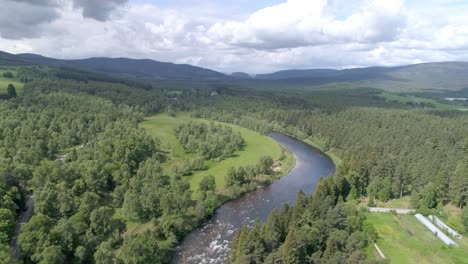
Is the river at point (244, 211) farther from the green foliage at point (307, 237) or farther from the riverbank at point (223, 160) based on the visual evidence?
the green foliage at point (307, 237)

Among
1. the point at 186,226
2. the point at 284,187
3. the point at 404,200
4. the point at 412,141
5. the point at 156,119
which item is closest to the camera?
the point at 186,226

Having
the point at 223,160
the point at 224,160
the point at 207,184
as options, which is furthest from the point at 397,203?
the point at 223,160

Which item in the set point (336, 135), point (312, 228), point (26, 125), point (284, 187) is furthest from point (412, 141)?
point (26, 125)

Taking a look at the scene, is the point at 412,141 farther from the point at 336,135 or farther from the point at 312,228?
the point at 312,228

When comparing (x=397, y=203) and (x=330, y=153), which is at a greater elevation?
(x=397, y=203)

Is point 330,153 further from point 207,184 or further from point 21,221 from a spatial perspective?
point 21,221

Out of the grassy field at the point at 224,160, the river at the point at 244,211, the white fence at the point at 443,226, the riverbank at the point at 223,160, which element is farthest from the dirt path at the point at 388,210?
the grassy field at the point at 224,160
